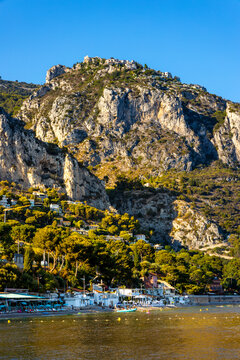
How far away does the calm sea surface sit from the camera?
46781 mm

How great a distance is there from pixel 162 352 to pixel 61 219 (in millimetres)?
135821

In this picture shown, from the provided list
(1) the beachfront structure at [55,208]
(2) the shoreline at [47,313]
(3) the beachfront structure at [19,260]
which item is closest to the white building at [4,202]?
(1) the beachfront structure at [55,208]

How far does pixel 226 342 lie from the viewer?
178 feet

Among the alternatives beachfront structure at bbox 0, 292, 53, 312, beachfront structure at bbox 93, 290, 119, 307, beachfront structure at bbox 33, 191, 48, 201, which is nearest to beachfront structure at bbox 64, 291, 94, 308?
beachfront structure at bbox 93, 290, 119, 307

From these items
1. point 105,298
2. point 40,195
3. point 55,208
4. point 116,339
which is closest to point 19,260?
point 105,298

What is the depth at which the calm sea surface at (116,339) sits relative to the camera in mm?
46781

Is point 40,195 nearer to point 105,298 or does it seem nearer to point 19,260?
point 19,260

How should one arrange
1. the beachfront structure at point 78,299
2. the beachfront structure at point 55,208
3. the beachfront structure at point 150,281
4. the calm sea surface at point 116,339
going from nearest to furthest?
the calm sea surface at point 116,339, the beachfront structure at point 78,299, the beachfront structure at point 150,281, the beachfront structure at point 55,208

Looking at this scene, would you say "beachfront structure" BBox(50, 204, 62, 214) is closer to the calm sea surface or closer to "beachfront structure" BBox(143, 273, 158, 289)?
"beachfront structure" BBox(143, 273, 158, 289)

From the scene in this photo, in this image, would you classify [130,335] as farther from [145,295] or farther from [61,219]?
[61,219]

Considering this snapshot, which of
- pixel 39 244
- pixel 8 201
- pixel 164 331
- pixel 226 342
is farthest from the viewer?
pixel 8 201

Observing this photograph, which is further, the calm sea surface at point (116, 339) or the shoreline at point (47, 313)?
the shoreline at point (47, 313)

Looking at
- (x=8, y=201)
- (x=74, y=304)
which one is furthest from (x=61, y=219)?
(x=74, y=304)

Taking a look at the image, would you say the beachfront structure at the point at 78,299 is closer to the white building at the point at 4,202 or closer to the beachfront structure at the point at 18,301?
the beachfront structure at the point at 18,301
